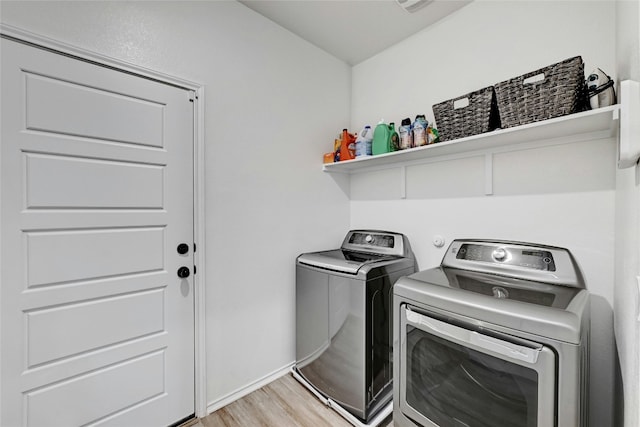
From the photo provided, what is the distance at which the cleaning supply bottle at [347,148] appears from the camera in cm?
222

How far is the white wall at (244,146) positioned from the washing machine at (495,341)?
101 cm

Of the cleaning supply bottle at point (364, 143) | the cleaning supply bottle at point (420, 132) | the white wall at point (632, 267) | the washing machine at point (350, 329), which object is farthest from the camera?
the cleaning supply bottle at point (364, 143)

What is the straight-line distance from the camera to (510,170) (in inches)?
65.9

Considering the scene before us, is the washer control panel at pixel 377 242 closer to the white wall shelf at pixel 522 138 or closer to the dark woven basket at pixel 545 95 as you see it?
the white wall shelf at pixel 522 138

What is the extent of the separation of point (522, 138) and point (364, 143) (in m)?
1.00

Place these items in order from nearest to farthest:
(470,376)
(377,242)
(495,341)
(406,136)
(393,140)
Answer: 1. (495,341)
2. (470,376)
3. (406,136)
4. (393,140)
5. (377,242)

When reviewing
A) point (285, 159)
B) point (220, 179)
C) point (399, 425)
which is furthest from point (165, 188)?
point (399, 425)

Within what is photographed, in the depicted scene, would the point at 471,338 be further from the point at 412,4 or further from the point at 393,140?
the point at 412,4

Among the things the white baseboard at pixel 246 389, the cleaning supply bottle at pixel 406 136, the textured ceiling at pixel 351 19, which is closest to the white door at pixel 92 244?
the white baseboard at pixel 246 389

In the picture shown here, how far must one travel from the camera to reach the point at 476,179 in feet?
5.97

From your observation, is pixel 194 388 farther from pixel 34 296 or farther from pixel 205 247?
pixel 34 296

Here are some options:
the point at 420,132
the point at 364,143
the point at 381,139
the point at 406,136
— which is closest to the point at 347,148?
the point at 364,143

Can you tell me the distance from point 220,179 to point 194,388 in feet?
4.29

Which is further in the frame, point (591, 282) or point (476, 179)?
point (476, 179)
